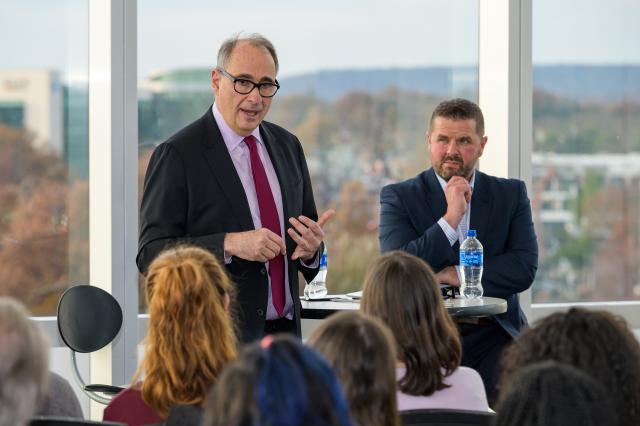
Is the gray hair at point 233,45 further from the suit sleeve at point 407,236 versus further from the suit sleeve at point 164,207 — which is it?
the suit sleeve at point 407,236

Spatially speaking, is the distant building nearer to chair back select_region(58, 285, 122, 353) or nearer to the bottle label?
chair back select_region(58, 285, 122, 353)

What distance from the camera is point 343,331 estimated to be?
1767 millimetres

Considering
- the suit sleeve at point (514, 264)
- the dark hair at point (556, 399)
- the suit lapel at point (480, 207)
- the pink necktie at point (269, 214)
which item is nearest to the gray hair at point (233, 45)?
the pink necktie at point (269, 214)

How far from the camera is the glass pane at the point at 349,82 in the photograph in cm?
514

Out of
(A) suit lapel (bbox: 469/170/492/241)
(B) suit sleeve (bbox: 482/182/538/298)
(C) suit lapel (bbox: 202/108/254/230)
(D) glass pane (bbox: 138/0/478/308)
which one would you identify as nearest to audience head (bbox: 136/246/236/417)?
(C) suit lapel (bbox: 202/108/254/230)

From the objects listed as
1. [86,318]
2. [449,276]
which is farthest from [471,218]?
[86,318]

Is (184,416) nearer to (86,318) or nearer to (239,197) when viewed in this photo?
(239,197)

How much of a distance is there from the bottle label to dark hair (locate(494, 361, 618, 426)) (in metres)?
2.58

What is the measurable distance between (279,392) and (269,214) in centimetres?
235

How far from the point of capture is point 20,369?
1568 millimetres

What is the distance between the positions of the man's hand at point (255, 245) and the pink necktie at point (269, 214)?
10.4 inches

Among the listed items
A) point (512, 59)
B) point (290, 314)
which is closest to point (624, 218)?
point (512, 59)

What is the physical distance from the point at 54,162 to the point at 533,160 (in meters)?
2.76

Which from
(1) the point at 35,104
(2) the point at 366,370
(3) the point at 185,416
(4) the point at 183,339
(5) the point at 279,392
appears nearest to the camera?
(5) the point at 279,392
